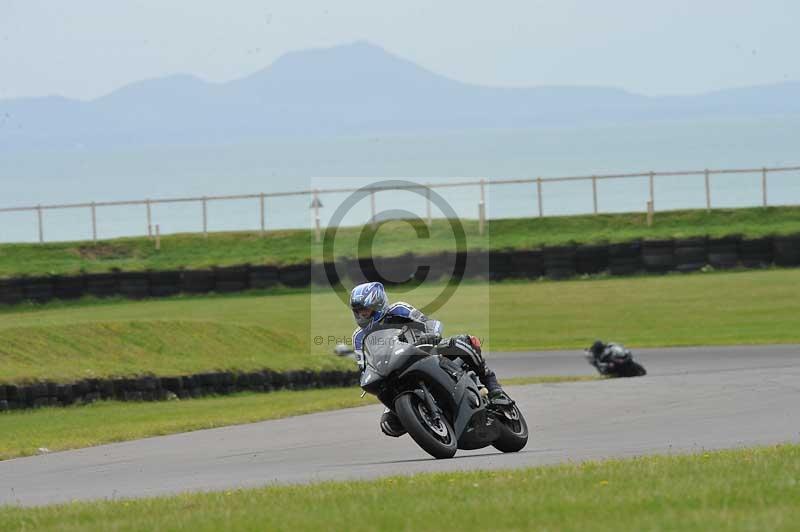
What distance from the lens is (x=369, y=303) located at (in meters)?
11.2

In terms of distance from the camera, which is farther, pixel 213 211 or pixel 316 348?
pixel 213 211

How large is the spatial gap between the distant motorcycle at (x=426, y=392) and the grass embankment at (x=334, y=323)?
8728mm

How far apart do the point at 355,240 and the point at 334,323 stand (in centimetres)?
1109

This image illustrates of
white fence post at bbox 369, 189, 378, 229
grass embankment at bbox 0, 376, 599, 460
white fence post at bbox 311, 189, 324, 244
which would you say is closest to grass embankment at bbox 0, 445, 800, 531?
grass embankment at bbox 0, 376, 599, 460

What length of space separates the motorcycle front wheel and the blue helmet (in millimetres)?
707

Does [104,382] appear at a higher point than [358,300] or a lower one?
lower

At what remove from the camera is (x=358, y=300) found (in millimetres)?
11227

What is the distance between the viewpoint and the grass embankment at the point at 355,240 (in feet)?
139

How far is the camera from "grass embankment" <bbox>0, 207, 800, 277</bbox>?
42.2m

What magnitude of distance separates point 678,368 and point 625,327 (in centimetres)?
781

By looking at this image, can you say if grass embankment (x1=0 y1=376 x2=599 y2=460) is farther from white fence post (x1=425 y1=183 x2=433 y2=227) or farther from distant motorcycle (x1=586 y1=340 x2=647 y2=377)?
white fence post (x1=425 y1=183 x2=433 y2=227)

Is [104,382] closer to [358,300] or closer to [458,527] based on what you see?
[358,300]

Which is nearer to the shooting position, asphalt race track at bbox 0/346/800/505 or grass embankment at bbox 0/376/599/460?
asphalt race track at bbox 0/346/800/505

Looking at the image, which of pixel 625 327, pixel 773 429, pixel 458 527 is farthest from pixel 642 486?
pixel 625 327
